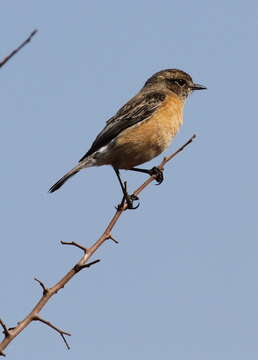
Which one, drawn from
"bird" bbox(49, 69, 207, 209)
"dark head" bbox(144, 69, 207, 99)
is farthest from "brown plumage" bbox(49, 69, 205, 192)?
"dark head" bbox(144, 69, 207, 99)

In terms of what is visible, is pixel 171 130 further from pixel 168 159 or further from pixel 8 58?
pixel 8 58

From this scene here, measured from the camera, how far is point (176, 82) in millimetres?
11648

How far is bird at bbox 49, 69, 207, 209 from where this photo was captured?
9.45m

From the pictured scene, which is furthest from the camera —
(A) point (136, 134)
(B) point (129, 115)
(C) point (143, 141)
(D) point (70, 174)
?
(B) point (129, 115)

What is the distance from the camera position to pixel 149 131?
9.62 m

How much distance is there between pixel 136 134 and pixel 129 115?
61cm

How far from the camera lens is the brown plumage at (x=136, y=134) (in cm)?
946

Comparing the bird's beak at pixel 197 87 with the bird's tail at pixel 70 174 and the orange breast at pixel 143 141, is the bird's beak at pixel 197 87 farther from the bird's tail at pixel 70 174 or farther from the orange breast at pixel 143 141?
the bird's tail at pixel 70 174

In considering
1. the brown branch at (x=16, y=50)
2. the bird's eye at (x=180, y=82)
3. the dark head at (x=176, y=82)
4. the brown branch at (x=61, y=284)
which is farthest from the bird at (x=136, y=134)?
the brown branch at (x=16, y=50)

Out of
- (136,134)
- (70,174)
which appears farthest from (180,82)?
(70,174)

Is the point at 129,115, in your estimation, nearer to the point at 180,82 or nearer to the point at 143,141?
the point at 143,141

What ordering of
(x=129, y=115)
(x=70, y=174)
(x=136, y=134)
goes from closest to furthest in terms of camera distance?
1. (x=70, y=174)
2. (x=136, y=134)
3. (x=129, y=115)

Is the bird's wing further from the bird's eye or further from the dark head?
the bird's eye

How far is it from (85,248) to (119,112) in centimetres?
652
